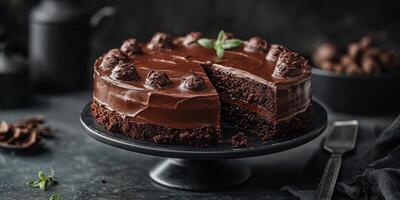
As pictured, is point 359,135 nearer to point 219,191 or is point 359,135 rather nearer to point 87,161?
point 219,191

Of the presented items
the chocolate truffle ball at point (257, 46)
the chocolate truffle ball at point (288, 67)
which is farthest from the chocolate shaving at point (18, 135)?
the chocolate truffle ball at point (288, 67)

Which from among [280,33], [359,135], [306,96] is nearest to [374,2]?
[280,33]

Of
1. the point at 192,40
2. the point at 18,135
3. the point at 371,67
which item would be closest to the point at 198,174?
the point at 192,40

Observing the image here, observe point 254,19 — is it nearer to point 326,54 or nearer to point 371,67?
point 326,54

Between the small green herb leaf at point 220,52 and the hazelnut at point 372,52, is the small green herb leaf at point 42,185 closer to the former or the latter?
the small green herb leaf at point 220,52

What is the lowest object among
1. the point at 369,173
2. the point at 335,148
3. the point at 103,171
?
the point at 103,171
